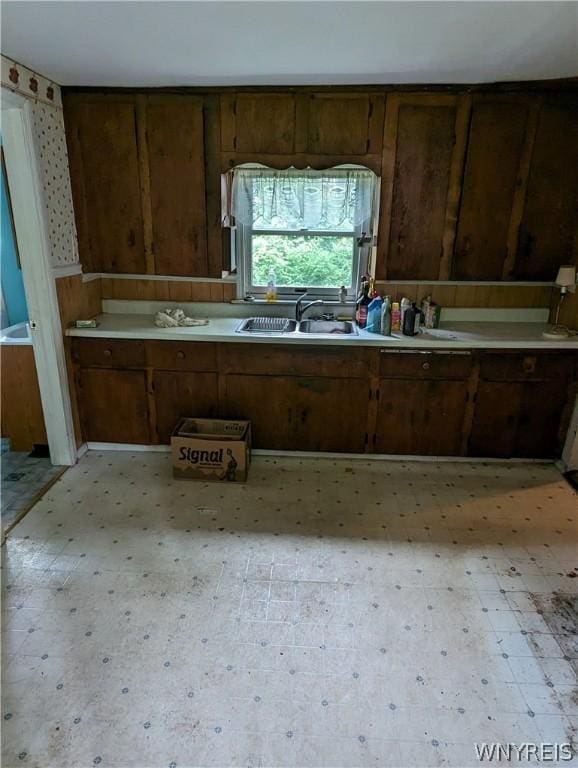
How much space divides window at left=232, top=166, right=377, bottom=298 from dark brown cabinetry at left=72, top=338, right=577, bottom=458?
0.69 m

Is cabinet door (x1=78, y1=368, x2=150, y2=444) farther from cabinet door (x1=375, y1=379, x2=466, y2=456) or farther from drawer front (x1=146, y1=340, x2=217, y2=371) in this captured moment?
cabinet door (x1=375, y1=379, x2=466, y2=456)

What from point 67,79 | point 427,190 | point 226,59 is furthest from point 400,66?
point 67,79

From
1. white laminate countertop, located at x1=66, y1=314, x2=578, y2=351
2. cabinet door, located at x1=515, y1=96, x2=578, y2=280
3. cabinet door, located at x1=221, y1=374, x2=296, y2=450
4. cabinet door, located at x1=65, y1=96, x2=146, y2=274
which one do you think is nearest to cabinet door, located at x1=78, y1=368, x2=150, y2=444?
white laminate countertop, located at x1=66, y1=314, x2=578, y2=351

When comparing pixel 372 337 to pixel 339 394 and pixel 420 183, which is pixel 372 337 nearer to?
pixel 339 394

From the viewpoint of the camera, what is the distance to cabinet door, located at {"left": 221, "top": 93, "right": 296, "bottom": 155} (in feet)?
9.23

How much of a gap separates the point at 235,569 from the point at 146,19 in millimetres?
2421

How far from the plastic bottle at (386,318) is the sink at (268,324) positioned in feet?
1.96

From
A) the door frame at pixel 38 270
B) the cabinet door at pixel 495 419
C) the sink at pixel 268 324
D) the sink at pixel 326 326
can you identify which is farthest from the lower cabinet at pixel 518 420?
the door frame at pixel 38 270

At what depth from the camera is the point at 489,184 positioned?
2889 mm

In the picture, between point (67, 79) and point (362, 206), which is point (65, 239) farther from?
point (362, 206)

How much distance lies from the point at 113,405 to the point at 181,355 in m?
0.62

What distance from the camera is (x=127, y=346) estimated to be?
298cm

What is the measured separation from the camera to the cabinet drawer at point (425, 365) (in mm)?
Result: 2891

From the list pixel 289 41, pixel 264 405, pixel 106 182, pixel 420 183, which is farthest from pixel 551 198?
pixel 106 182
